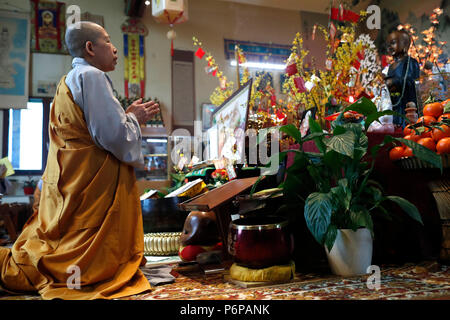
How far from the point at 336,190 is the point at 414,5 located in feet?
21.6

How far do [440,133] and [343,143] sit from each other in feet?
2.18

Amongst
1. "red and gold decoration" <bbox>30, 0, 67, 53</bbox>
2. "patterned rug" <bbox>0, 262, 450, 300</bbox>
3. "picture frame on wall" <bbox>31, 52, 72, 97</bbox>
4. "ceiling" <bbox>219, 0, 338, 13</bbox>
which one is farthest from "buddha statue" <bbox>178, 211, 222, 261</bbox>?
"red and gold decoration" <bbox>30, 0, 67, 53</bbox>

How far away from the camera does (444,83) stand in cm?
239

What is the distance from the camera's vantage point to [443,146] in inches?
72.1

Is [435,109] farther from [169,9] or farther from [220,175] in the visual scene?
[169,9]

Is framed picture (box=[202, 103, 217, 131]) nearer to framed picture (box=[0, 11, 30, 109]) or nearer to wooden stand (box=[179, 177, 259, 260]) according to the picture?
framed picture (box=[0, 11, 30, 109])

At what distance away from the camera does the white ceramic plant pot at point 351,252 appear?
1754mm

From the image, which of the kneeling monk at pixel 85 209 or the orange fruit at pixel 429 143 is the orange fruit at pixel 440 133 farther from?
the kneeling monk at pixel 85 209

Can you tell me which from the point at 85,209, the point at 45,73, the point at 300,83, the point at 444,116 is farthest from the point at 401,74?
the point at 45,73

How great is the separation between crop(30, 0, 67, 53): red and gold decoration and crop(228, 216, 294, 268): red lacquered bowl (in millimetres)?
6652

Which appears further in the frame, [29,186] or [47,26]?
[47,26]

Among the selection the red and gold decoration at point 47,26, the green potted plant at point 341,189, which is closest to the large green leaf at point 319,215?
the green potted plant at point 341,189

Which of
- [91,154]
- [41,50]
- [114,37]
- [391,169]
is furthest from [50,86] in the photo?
[391,169]

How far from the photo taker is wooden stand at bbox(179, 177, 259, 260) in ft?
6.28
